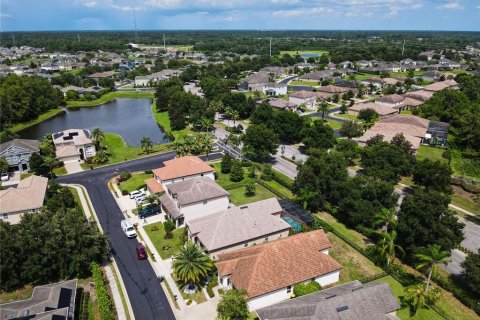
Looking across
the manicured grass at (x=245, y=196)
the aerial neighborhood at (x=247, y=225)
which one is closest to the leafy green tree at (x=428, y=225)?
the aerial neighborhood at (x=247, y=225)

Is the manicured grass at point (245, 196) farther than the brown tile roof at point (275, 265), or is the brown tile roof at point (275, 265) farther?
the manicured grass at point (245, 196)

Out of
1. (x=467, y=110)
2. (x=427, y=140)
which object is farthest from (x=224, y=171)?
(x=467, y=110)

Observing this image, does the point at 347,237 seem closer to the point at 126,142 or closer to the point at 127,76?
the point at 126,142

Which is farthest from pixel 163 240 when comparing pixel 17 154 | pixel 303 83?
pixel 303 83

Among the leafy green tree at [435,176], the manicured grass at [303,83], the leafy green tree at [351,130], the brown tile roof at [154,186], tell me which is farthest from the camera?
the manicured grass at [303,83]

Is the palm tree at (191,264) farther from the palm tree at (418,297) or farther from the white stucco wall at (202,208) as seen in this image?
the palm tree at (418,297)

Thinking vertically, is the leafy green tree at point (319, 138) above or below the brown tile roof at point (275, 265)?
above

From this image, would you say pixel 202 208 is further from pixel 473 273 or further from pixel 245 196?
pixel 473 273
